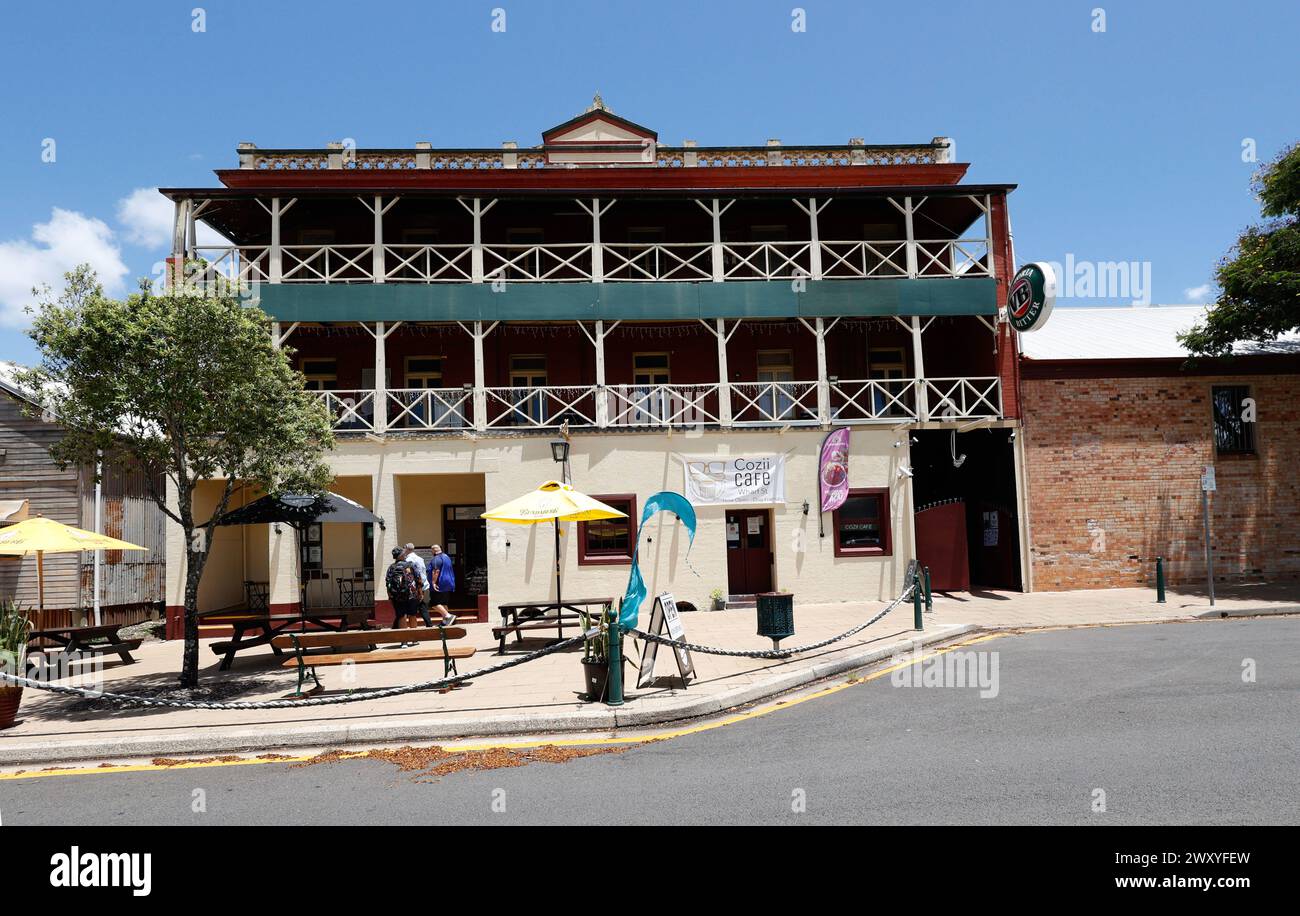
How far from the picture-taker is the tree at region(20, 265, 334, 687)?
8562 mm

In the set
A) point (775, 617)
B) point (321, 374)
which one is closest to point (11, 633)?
point (775, 617)

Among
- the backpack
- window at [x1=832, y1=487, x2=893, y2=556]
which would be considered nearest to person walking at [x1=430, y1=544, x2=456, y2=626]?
the backpack

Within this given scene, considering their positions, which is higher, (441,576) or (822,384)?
(822,384)

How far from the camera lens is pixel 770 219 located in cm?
1930

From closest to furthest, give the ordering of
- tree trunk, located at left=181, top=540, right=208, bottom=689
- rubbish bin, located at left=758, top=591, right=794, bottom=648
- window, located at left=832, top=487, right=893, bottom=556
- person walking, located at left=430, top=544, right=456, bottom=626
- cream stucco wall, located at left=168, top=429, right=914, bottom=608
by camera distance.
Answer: tree trunk, located at left=181, top=540, right=208, bottom=689, rubbish bin, located at left=758, top=591, right=794, bottom=648, person walking, located at left=430, top=544, right=456, bottom=626, cream stucco wall, located at left=168, top=429, right=914, bottom=608, window, located at left=832, top=487, right=893, bottom=556

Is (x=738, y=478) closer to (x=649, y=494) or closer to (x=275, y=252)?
(x=649, y=494)

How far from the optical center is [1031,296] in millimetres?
16141

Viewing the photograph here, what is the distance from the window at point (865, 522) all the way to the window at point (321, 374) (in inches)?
460

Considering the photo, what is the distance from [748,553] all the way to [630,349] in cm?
552

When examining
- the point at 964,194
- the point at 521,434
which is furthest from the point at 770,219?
the point at 521,434

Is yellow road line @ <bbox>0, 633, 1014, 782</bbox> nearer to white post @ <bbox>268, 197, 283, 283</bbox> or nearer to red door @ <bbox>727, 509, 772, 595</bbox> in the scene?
red door @ <bbox>727, 509, 772, 595</bbox>

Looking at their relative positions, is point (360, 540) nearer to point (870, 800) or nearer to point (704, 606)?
point (704, 606)

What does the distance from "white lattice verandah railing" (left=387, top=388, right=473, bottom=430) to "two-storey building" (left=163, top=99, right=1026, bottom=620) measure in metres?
0.10

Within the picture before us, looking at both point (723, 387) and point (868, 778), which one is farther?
point (723, 387)
